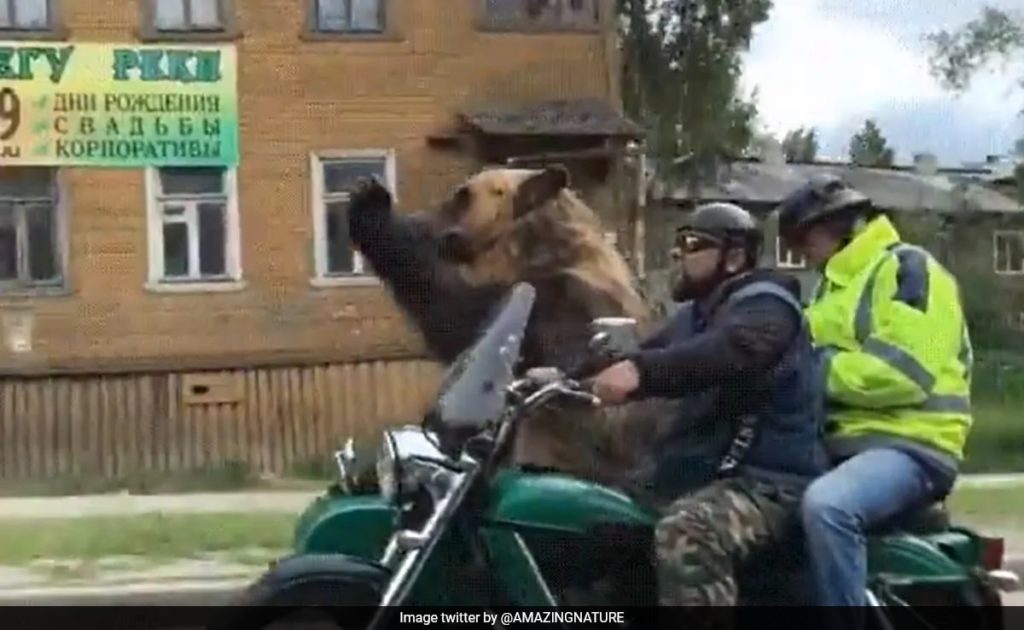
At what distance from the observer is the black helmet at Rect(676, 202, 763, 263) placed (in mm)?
4457

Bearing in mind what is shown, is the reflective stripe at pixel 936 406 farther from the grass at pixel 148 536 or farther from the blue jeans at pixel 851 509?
the grass at pixel 148 536

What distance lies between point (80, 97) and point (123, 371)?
3097mm

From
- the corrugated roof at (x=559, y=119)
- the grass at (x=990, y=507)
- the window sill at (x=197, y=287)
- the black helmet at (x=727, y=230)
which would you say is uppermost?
the corrugated roof at (x=559, y=119)

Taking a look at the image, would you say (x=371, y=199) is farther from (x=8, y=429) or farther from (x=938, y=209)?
(x=8, y=429)

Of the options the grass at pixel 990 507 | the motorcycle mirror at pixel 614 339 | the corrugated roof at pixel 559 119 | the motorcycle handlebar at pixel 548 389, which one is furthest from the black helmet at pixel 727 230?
the corrugated roof at pixel 559 119

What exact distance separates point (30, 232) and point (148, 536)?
5.26 m

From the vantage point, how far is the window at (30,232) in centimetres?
1448

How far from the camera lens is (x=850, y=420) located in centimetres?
467

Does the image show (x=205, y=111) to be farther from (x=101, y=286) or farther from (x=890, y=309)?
(x=890, y=309)

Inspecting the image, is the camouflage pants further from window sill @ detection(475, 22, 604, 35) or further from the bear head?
window sill @ detection(475, 22, 604, 35)

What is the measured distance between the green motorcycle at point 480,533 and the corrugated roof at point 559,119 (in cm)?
887

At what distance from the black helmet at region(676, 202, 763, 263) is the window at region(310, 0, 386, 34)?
33.4 feet

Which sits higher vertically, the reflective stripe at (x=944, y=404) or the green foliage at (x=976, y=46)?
the green foliage at (x=976, y=46)

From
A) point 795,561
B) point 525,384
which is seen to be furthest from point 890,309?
point 525,384
